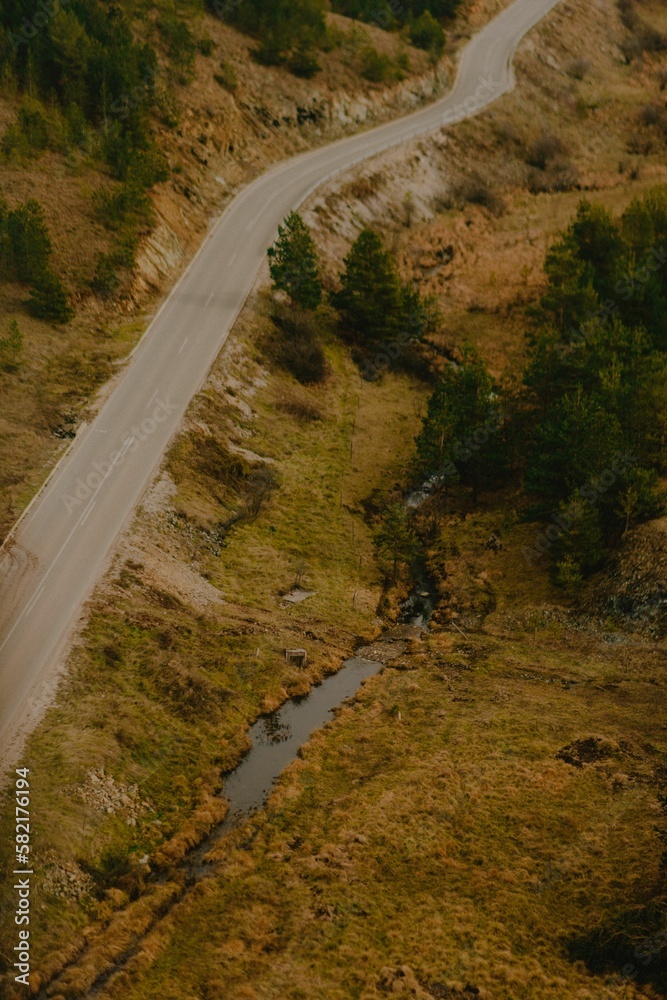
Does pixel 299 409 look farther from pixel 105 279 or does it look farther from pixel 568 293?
pixel 568 293

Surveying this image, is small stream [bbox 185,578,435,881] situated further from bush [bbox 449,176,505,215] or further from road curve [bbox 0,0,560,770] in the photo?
bush [bbox 449,176,505,215]

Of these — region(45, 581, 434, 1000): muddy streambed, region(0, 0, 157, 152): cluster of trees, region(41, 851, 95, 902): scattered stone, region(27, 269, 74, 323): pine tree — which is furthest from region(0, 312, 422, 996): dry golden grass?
region(0, 0, 157, 152): cluster of trees

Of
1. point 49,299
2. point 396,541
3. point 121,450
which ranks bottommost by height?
point 396,541

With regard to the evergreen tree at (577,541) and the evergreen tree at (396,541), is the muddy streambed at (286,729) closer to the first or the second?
the evergreen tree at (396,541)

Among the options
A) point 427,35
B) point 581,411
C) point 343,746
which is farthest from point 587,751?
point 427,35

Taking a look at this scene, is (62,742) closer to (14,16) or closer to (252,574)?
(252,574)

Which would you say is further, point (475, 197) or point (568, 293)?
point (475, 197)

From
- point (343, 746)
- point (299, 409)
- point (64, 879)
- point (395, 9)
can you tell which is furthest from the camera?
point (395, 9)
